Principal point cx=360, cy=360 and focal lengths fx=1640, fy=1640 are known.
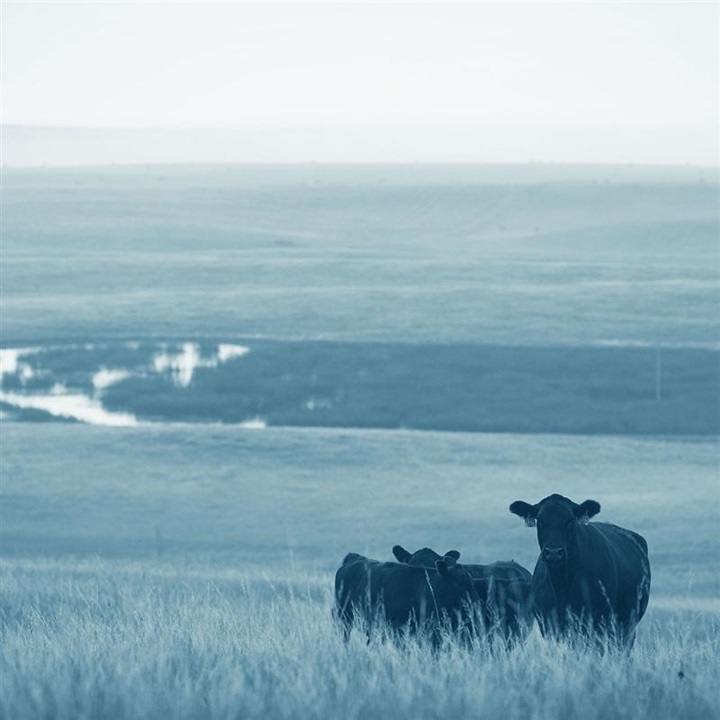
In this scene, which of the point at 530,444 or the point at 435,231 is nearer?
the point at 530,444

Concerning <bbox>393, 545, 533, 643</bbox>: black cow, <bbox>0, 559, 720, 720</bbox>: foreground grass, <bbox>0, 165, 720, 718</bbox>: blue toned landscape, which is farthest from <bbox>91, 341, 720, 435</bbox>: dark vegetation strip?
<bbox>0, 559, 720, 720</bbox>: foreground grass

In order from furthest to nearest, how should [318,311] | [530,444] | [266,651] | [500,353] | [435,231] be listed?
1. [435,231]
2. [318,311]
3. [500,353]
4. [530,444]
5. [266,651]

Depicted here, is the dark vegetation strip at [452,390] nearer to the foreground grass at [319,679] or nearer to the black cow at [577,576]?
the black cow at [577,576]

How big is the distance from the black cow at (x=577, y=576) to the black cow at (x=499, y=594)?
259mm

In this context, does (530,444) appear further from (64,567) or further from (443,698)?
(443,698)

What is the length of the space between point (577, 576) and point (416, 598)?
3.65 ft

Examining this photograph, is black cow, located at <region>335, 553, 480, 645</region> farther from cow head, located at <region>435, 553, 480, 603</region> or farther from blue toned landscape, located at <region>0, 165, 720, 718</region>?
blue toned landscape, located at <region>0, 165, 720, 718</region>

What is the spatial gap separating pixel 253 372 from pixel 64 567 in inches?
1010

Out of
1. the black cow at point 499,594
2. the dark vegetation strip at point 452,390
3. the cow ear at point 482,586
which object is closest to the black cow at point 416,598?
the black cow at point 499,594

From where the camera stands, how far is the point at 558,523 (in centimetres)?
1046

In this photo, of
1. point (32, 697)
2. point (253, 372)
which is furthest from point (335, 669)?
point (253, 372)

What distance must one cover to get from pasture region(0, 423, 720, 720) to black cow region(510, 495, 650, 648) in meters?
0.38

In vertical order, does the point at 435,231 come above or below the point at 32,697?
→ above

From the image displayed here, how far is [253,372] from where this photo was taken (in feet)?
158
